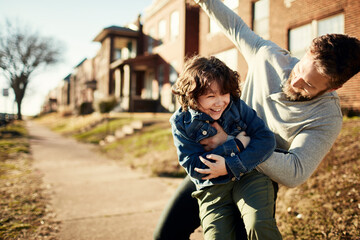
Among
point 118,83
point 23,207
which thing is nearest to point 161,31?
point 118,83

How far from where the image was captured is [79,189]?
16.4 feet

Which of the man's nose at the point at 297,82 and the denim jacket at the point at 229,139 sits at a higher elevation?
the man's nose at the point at 297,82

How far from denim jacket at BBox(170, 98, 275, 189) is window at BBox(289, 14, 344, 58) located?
27.9 feet

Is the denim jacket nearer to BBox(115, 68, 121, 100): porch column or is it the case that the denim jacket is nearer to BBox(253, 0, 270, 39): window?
BBox(253, 0, 270, 39): window

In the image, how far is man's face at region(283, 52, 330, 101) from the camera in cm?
177

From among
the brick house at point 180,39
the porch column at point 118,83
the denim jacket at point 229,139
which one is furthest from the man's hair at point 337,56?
the porch column at point 118,83

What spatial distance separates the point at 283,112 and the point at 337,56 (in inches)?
19.0

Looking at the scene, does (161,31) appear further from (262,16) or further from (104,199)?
(104,199)

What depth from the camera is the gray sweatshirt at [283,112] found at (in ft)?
5.94

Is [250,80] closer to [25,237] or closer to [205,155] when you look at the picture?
[205,155]

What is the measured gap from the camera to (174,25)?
765 inches

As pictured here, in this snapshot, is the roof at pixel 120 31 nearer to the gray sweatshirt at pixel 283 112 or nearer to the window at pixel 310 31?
the window at pixel 310 31

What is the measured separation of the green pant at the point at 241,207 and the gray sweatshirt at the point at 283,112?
11 centimetres

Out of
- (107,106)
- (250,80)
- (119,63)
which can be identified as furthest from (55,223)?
(119,63)
